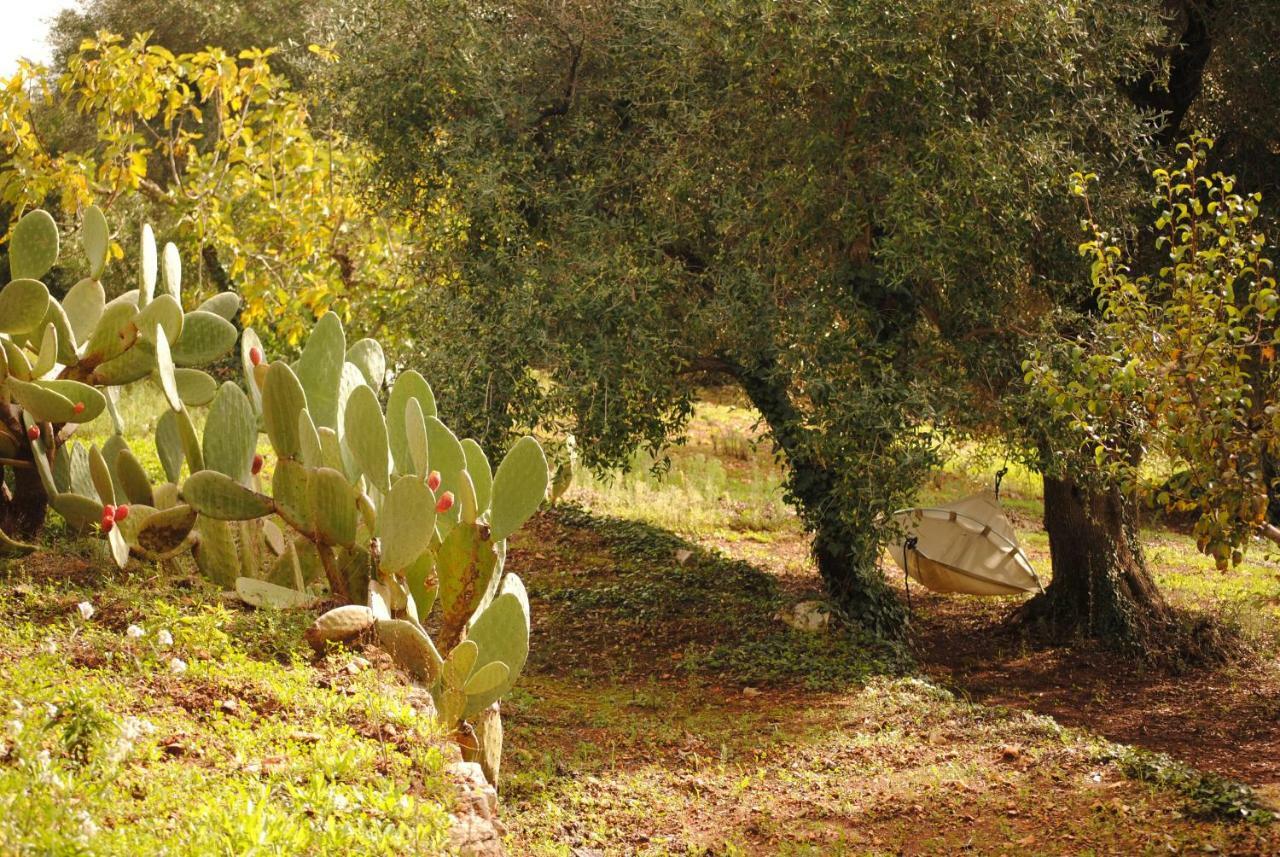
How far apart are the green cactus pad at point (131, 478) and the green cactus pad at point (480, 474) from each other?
5.63 ft

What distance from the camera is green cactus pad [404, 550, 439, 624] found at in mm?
5535

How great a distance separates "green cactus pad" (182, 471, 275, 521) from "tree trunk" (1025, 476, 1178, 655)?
701cm

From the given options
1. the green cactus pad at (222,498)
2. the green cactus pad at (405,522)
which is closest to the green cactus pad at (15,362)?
the green cactus pad at (222,498)

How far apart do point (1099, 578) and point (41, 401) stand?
8.27 metres

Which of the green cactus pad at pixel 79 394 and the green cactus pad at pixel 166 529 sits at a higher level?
the green cactus pad at pixel 79 394

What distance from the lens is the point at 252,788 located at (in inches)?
135

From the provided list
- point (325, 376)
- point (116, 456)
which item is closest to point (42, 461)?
point (116, 456)

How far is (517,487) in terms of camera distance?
5.50 m

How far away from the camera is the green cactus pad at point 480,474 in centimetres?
556

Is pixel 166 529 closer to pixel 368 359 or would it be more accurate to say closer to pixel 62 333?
pixel 62 333

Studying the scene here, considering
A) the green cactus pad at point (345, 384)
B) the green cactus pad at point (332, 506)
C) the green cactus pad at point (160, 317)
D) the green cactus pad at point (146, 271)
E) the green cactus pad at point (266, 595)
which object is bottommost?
the green cactus pad at point (266, 595)

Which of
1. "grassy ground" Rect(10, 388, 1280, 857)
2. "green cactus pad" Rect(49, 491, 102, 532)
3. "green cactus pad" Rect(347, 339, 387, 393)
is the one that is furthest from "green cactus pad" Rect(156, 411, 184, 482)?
"green cactus pad" Rect(347, 339, 387, 393)

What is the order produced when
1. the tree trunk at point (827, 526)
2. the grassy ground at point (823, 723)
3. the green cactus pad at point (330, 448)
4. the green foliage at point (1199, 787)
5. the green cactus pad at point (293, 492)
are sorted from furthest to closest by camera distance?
1. the tree trunk at point (827, 526)
2. the green foliage at point (1199, 787)
3. the grassy ground at point (823, 723)
4. the green cactus pad at point (330, 448)
5. the green cactus pad at point (293, 492)

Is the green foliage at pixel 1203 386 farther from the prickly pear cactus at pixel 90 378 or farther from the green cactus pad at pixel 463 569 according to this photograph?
the prickly pear cactus at pixel 90 378
